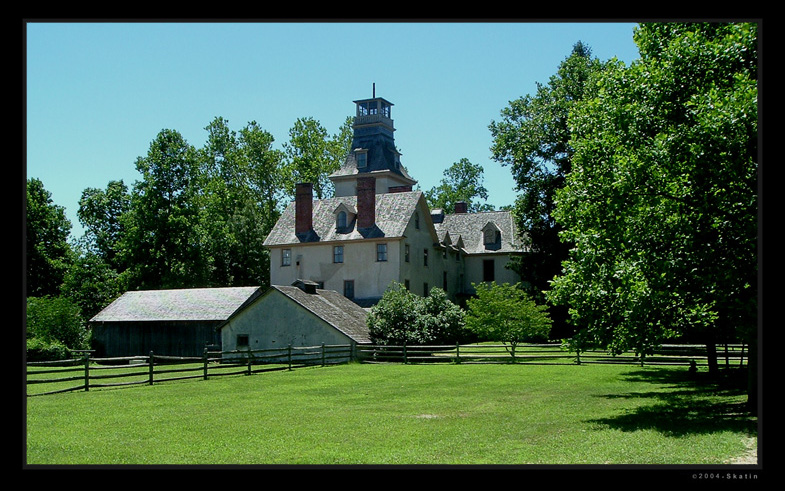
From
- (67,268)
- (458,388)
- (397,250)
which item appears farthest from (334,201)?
(458,388)

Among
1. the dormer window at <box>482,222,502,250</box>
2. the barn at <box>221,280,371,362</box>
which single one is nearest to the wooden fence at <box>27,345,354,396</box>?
the barn at <box>221,280,371,362</box>

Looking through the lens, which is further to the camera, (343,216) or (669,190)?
(343,216)

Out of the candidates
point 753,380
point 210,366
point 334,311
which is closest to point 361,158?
point 334,311

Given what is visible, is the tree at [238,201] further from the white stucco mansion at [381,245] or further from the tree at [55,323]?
the tree at [55,323]

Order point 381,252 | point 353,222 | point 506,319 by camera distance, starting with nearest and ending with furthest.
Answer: point 506,319
point 381,252
point 353,222

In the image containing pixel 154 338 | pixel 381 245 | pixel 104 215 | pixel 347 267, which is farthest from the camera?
pixel 104 215

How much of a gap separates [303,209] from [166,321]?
14605 millimetres

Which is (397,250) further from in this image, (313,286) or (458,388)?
(458,388)

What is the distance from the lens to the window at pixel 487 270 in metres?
59.5

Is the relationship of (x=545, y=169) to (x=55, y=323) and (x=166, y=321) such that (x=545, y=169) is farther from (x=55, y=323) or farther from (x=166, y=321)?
(x=55, y=323)

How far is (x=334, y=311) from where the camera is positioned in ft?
136

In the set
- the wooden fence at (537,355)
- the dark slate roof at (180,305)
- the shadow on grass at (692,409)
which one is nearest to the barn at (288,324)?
the wooden fence at (537,355)

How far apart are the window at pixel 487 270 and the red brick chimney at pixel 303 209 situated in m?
14.6

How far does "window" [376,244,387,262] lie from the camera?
5156 centimetres
